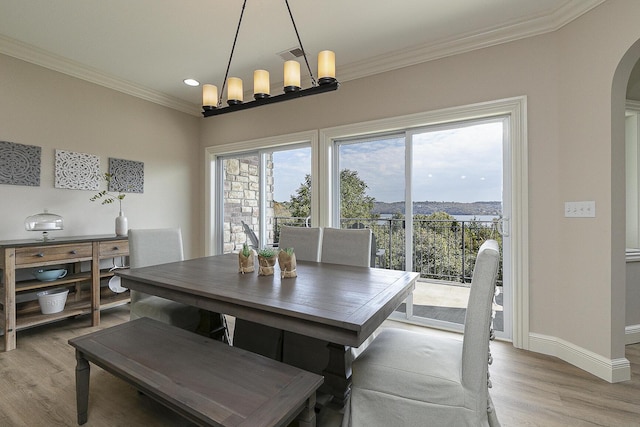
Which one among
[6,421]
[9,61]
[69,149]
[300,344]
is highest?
[9,61]

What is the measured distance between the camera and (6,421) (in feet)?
5.41

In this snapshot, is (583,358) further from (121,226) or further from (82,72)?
(82,72)

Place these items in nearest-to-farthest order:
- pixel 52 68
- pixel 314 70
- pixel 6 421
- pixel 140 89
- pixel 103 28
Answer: pixel 6 421 → pixel 103 28 → pixel 52 68 → pixel 314 70 → pixel 140 89

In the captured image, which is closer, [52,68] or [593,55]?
[593,55]

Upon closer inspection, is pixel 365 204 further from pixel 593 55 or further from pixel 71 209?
pixel 71 209

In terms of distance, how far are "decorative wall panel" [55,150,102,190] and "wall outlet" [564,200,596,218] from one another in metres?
4.77

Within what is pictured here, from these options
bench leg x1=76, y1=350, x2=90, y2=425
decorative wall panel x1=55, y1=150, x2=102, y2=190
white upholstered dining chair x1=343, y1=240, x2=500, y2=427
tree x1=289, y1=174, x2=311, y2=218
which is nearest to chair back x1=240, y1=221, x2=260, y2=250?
tree x1=289, y1=174, x2=311, y2=218

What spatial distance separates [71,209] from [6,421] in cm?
230

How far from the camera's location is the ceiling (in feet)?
7.69

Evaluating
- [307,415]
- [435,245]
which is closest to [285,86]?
[307,415]

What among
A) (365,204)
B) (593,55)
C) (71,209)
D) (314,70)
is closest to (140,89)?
(71,209)

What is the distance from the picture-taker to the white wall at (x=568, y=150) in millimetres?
2080

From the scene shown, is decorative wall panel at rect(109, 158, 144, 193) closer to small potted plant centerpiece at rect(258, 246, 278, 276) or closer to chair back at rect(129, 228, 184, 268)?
chair back at rect(129, 228, 184, 268)

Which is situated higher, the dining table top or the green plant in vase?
the green plant in vase
